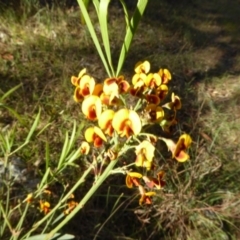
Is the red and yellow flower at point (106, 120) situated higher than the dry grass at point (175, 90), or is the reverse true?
the red and yellow flower at point (106, 120)

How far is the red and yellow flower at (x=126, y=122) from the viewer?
123cm

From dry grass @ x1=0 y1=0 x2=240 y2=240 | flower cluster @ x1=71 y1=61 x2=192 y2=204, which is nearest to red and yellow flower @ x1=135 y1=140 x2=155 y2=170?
flower cluster @ x1=71 y1=61 x2=192 y2=204

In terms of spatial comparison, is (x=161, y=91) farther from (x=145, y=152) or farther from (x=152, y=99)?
(x=145, y=152)

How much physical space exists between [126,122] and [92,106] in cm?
9

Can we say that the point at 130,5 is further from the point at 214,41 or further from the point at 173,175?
the point at 173,175

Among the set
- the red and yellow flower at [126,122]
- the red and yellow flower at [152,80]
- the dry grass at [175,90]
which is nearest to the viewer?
the red and yellow flower at [126,122]

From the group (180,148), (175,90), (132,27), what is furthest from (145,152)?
(175,90)

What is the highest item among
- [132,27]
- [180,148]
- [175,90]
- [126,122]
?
[132,27]

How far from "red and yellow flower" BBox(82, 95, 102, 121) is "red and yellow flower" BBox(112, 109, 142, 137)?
4 cm

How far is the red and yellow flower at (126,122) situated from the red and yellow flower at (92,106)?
43mm

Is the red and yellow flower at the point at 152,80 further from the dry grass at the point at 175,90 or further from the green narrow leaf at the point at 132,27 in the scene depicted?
the dry grass at the point at 175,90

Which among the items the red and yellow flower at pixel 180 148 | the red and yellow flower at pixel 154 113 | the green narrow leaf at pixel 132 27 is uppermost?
the green narrow leaf at pixel 132 27

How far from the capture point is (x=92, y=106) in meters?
1.27

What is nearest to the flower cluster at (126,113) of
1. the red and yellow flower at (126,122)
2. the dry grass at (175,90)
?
the red and yellow flower at (126,122)
